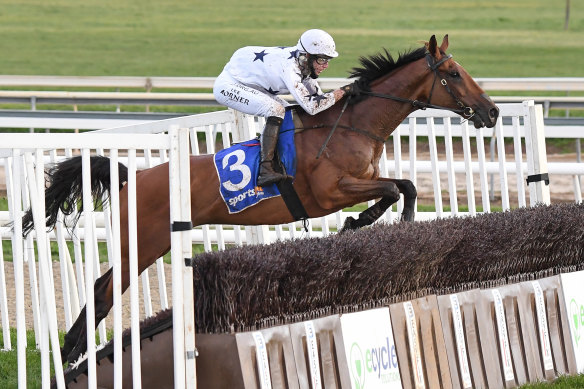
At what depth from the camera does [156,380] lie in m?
5.28

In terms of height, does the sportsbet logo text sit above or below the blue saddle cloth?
below

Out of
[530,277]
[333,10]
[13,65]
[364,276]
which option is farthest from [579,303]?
[333,10]

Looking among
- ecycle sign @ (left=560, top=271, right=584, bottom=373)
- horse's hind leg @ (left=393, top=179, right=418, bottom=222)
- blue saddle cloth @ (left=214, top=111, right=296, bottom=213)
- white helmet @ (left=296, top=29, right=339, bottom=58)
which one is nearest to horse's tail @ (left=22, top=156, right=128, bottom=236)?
blue saddle cloth @ (left=214, top=111, right=296, bottom=213)

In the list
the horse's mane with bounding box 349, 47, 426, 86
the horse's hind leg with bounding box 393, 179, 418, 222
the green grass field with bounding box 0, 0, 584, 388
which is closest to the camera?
the horse's hind leg with bounding box 393, 179, 418, 222

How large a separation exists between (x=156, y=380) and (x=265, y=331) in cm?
55

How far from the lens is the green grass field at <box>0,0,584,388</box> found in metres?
32.5

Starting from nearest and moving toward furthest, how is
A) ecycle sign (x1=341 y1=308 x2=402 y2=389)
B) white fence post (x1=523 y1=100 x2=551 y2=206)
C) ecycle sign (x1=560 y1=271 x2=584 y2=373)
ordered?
ecycle sign (x1=341 y1=308 x2=402 y2=389)
ecycle sign (x1=560 y1=271 x2=584 y2=373)
white fence post (x1=523 y1=100 x2=551 y2=206)

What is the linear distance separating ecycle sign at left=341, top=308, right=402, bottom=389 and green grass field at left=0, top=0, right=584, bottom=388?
22.9 m

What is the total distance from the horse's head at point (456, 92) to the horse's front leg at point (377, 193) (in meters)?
0.56

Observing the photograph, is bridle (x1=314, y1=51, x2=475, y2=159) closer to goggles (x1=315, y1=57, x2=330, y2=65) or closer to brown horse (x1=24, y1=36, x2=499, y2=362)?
brown horse (x1=24, y1=36, x2=499, y2=362)

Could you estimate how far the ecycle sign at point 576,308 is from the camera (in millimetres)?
6648

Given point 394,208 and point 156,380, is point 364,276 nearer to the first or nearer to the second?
point 156,380

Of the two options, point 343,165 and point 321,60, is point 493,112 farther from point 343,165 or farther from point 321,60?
point 321,60

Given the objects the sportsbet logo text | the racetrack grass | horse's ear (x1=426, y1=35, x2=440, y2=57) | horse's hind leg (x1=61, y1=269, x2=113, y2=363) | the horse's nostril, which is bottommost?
the sportsbet logo text
